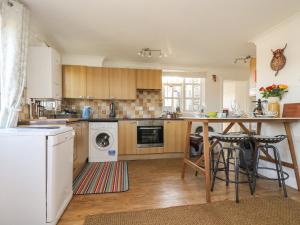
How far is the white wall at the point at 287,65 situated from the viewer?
2.32m

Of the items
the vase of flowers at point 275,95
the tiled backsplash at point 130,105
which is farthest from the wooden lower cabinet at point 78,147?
the vase of flowers at point 275,95

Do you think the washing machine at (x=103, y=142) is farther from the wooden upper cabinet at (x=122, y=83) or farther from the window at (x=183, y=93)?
the window at (x=183, y=93)

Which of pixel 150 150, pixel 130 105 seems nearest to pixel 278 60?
pixel 150 150

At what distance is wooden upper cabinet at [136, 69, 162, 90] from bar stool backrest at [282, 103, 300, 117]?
2.44 m

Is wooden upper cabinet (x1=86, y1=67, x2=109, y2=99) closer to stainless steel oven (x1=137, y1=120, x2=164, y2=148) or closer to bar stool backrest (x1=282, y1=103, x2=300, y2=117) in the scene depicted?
stainless steel oven (x1=137, y1=120, x2=164, y2=148)

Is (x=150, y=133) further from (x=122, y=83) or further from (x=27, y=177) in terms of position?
(x=27, y=177)

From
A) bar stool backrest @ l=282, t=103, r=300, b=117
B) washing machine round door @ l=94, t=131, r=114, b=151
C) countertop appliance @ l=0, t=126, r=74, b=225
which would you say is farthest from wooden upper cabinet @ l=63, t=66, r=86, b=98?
bar stool backrest @ l=282, t=103, r=300, b=117

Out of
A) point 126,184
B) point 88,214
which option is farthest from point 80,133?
point 88,214

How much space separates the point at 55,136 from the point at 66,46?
2.55 m

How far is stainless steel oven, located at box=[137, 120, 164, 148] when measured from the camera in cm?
384

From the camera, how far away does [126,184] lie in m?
2.42

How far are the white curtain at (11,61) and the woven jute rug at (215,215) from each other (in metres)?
1.34

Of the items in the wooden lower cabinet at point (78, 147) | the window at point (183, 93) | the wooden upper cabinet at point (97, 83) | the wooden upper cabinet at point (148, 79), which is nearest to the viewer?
the wooden lower cabinet at point (78, 147)

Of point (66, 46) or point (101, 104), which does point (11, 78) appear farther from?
point (101, 104)
